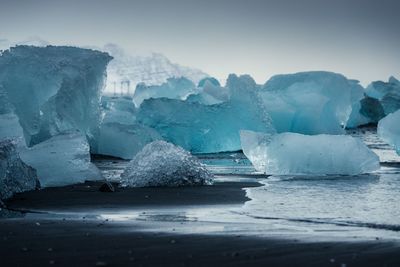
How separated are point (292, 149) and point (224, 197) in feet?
12.4

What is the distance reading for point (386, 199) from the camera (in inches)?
202

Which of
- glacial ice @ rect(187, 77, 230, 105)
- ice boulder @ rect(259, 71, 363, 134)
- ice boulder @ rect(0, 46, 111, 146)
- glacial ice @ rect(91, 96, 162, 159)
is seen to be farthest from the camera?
glacial ice @ rect(187, 77, 230, 105)

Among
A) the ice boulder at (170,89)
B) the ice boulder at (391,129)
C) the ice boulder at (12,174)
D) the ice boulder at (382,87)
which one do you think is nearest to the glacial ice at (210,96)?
the ice boulder at (170,89)

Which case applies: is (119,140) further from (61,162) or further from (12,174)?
(12,174)

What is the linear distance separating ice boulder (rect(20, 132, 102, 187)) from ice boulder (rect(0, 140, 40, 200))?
0.56 metres

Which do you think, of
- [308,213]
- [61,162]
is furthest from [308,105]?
[308,213]

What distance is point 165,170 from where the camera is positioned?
663 cm

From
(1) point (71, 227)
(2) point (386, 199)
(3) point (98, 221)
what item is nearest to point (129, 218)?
(3) point (98, 221)

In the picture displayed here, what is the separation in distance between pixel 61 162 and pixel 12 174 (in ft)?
4.41

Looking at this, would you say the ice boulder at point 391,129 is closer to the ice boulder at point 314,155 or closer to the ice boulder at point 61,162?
the ice boulder at point 314,155

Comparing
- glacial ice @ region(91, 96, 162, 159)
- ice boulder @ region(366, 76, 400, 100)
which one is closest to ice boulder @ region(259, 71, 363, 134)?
glacial ice @ region(91, 96, 162, 159)

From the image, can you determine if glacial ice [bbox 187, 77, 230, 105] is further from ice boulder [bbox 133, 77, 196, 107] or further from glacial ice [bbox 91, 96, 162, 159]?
glacial ice [bbox 91, 96, 162, 159]

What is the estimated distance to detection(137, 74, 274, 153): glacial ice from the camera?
16.0 metres

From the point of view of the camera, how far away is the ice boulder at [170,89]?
1110 inches
